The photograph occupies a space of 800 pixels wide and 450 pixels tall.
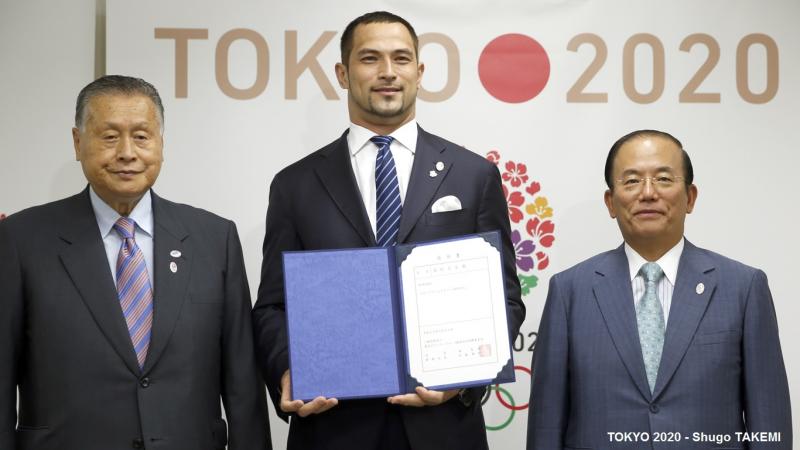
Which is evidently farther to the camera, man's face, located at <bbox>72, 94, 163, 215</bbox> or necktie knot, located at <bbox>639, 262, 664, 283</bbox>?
necktie knot, located at <bbox>639, 262, 664, 283</bbox>

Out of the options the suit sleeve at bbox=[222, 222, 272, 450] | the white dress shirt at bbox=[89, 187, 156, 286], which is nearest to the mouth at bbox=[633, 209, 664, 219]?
the suit sleeve at bbox=[222, 222, 272, 450]

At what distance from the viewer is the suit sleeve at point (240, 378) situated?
274 centimetres

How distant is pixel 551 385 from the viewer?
110 inches

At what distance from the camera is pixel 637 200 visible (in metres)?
2.85

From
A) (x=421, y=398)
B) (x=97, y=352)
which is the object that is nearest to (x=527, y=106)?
(x=421, y=398)

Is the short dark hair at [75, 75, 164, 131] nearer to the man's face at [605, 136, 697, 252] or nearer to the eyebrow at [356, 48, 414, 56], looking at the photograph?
the eyebrow at [356, 48, 414, 56]

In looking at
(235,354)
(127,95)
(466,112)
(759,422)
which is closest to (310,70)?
(466,112)

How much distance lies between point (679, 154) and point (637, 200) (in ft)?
0.68

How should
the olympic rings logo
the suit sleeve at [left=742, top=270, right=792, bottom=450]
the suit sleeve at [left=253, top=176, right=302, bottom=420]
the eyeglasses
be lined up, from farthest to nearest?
the olympic rings logo
the eyeglasses
the suit sleeve at [left=253, top=176, right=302, bottom=420]
the suit sleeve at [left=742, top=270, right=792, bottom=450]

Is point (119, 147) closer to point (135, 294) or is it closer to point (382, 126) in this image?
point (135, 294)

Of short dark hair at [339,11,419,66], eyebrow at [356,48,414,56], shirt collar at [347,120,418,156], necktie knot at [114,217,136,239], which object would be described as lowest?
necktie knot at [114,217,136,239]

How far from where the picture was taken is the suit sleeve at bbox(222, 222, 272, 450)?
9.00 feet

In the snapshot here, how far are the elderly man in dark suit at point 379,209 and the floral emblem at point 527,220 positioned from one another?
76cm

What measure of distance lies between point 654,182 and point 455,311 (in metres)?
0.77
